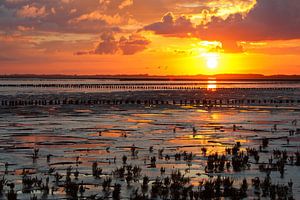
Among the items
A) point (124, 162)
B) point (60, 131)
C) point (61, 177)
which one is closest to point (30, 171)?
point (61, 177)

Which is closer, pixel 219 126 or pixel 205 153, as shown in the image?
pixel 205 153

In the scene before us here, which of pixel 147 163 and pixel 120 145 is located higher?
pixel 120 145

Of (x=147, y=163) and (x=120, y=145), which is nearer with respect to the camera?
(x=147, y=163)

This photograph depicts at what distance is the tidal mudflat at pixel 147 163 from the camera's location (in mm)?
15077

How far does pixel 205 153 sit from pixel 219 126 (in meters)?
14.7

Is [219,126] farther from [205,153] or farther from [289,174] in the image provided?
[289,174]

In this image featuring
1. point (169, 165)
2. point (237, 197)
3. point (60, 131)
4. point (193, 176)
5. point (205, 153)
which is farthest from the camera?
point (60, 131)

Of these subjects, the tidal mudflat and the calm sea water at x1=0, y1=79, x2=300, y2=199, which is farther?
the calm sea water at x1=0, y1=79, x2=300, y2=199

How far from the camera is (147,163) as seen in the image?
20.3 meters

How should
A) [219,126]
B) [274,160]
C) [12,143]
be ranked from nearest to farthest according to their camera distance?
[274,160] → [12,143] → [219,126]

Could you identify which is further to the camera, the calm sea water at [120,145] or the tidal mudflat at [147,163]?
the calm sea water at [120,145]

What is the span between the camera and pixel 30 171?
1853 cm

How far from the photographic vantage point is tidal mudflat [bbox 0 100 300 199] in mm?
15077

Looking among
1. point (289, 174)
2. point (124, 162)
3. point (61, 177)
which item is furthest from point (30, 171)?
point (289, 174)
